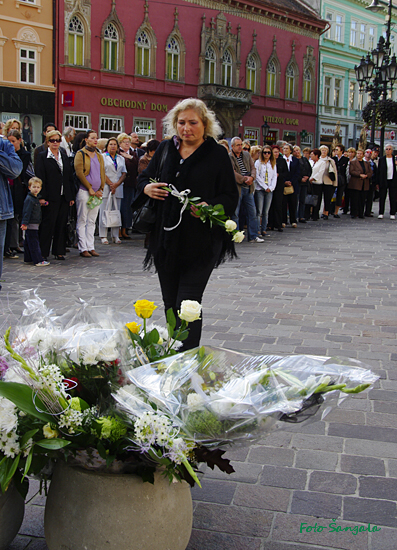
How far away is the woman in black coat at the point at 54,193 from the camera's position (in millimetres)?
10383

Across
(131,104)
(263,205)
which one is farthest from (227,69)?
(263,205)

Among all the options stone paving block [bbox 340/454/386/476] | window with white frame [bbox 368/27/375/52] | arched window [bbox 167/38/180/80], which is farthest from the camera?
window with white frame [bbox 368/27/375/52]

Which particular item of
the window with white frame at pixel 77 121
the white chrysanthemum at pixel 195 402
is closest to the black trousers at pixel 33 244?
the white chrysanthemum at pixel 195 402

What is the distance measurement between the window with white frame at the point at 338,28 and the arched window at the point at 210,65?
15.2 m

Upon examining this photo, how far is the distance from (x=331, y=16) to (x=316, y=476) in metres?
49.2

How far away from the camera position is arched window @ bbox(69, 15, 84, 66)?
29453 mm

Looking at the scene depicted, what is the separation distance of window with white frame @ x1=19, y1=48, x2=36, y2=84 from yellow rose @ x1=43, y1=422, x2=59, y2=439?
2761 cm

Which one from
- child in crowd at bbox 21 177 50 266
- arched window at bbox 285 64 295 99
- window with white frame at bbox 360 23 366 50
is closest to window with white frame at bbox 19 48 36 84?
child in crowd at bbox 21 177 50 266

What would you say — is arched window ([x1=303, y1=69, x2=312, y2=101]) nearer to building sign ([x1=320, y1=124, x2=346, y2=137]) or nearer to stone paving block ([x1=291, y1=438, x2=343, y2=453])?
building sign ([x1=320, y1=124, x2=346, y2=137])

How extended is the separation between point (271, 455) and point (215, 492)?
0.53m

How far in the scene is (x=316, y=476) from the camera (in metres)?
3.23

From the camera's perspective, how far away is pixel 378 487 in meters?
3.11

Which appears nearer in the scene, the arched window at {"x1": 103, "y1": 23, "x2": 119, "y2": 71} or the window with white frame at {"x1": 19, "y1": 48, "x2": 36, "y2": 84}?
the window with white frame at {"x1": 19, "y1": 48, "x2": 36, "y2": 84}

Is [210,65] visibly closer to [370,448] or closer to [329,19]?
[329,19]
